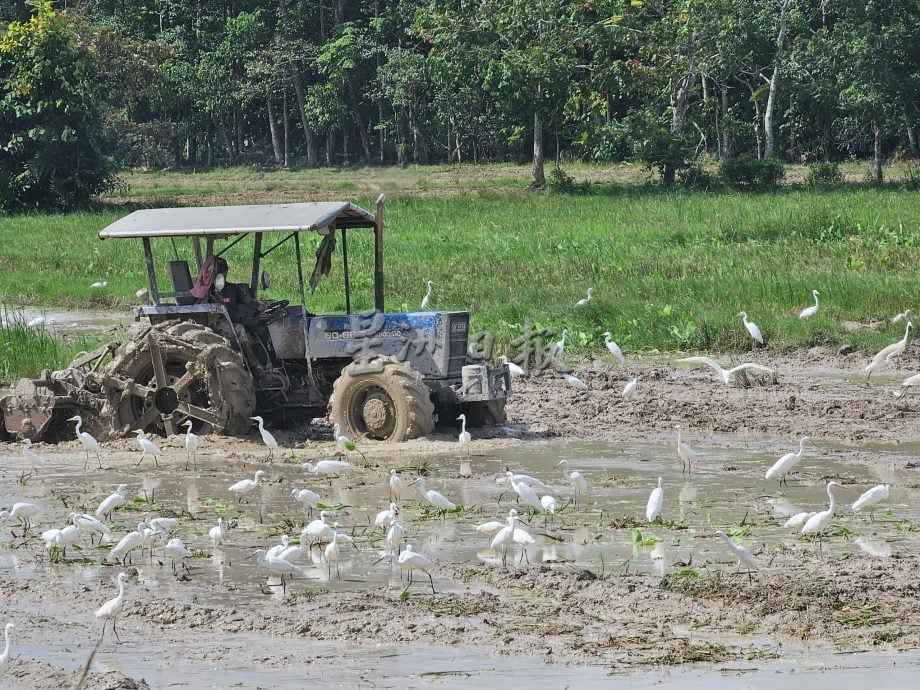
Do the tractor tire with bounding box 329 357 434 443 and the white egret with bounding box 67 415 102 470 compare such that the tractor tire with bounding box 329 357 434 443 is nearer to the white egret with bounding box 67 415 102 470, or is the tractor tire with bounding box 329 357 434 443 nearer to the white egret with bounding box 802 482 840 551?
the white egret with bounding box 67 415 102 470

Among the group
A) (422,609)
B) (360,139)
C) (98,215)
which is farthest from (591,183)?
(422,609)

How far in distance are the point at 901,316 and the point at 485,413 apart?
260 inches

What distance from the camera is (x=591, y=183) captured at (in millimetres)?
40688

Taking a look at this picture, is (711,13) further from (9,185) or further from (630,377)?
(630,377)

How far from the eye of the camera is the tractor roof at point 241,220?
470 inches

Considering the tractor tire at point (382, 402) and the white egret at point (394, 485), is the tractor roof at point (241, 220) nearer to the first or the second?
the tractor tire at point (382, 402)

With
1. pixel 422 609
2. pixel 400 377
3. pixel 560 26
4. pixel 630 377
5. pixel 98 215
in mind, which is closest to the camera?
pixel 422 609

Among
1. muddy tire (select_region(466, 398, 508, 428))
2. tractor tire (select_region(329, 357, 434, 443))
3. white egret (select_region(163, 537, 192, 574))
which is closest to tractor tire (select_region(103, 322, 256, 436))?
tractor tire (select_region(329, 357, 434, 443))

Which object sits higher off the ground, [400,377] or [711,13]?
[711,13]

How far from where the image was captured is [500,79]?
40562 millimetres

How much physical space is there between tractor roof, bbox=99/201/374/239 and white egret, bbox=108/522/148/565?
3.92 m

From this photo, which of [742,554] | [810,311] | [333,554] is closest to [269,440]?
[333,554]

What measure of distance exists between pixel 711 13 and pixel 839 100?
4922 millimetres

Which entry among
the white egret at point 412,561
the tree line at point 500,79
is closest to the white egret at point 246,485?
the white egret at point 412,561
